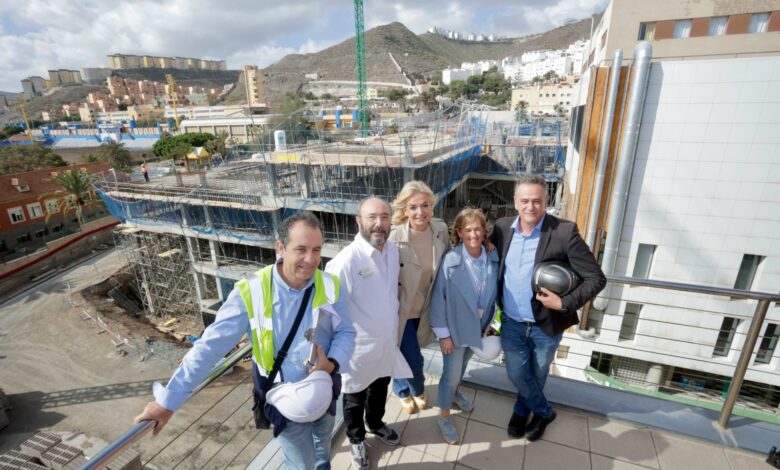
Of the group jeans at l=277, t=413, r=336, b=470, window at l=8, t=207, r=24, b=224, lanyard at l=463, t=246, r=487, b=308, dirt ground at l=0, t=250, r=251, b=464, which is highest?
lanyard at l=463, t=246, r=487, b=308

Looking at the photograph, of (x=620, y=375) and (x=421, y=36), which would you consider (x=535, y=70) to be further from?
(x=620, y=375)

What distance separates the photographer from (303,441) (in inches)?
70.7

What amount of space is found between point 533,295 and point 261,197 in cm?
1450

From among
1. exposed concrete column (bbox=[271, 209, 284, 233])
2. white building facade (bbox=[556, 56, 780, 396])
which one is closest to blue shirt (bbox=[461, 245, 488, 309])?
white building facade (bbox=[556, 56, 780, 396])

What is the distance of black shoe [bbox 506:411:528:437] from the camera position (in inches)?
95.0

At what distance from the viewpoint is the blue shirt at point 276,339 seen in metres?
1.51

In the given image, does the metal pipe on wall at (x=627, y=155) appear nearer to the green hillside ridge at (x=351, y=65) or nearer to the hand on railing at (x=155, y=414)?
the hand on railing at (x=155, y=414)

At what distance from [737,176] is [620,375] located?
15.6ft

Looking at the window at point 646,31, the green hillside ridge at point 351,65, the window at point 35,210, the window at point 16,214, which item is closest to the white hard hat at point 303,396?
the window at point 646,31

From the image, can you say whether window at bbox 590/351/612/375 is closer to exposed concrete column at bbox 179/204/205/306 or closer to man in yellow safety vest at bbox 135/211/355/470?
man in yellow safety vest at bbox 135/211/355/470

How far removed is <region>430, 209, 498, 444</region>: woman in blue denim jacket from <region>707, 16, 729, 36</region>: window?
13.3m

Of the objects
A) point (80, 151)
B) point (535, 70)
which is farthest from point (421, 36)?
point (80, 151)

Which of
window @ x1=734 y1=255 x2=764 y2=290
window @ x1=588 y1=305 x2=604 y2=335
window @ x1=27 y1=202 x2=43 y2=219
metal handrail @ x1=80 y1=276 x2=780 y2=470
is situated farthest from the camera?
window @ x1=27 y1=202 x2=43 y2=219

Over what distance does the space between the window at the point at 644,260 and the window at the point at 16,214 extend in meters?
31.9
